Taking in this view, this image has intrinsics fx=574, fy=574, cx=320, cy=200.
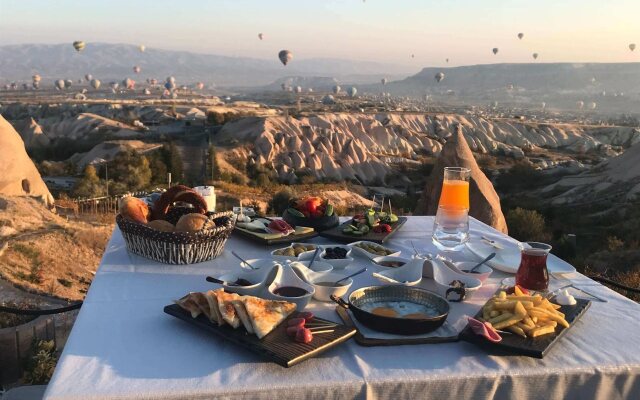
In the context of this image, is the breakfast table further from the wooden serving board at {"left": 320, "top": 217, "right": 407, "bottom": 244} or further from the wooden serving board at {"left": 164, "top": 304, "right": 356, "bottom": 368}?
the wooden serving board at {"left": 320, "top": 217, "right": 407, "bottom": 244}

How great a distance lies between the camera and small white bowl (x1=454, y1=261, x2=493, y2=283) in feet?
9.28

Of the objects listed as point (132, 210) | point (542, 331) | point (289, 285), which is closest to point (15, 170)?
point (132, 210)

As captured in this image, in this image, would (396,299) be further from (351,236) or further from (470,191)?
(470,191)

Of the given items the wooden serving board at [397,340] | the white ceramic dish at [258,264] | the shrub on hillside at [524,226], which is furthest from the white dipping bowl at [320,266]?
the shrub on hillside at [524,226]

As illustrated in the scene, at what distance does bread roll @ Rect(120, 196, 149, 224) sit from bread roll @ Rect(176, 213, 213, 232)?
0.26 meters

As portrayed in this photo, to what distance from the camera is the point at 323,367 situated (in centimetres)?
189

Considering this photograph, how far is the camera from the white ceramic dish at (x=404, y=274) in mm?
2688

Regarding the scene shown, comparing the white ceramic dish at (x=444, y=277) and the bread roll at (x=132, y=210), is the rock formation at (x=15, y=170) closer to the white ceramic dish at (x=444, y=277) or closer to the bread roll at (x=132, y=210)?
the bread roll at (x=132, y=210)

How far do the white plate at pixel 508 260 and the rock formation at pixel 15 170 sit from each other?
539 inches

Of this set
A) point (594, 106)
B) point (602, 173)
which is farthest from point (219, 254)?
point (594, 106)

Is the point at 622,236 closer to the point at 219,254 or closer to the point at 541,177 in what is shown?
the point at 219,254

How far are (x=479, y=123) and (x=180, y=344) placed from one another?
305ft

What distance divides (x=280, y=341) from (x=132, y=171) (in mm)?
31289

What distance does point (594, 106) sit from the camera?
16062cm
